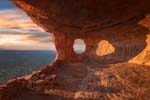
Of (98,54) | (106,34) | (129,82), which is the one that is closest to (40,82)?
(129,82)

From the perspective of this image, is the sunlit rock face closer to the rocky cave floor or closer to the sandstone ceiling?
the sandstone ceiling

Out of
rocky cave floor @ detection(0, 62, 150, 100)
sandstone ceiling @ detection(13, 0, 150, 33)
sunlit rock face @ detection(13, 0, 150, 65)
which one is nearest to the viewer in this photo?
rocky cave floor @ detection(0, 62, 150, 100)

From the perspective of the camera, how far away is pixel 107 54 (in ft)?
64.1

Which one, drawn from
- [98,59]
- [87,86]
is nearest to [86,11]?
[87,86]

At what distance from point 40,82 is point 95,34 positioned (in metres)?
6.79

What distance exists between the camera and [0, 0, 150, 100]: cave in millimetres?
12570

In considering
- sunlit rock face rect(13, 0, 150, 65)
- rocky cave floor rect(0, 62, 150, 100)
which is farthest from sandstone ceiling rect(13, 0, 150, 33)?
rocky cave floor rect(0, 62, 150, 100)

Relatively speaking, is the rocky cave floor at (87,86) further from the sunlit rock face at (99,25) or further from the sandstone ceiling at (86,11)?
the sandstone ceiling at (86,11)

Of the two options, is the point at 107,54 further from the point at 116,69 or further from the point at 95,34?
the point at 116,69

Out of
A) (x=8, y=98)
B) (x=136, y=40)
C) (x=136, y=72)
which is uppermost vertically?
(x=136, y=40)

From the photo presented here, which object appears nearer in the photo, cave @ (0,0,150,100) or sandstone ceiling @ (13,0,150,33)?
cave @ (0,0,150,100)

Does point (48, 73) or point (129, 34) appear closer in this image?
point (48, 73)

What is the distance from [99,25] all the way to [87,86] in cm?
444

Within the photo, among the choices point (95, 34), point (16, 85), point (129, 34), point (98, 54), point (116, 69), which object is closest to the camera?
point (16, 85)
